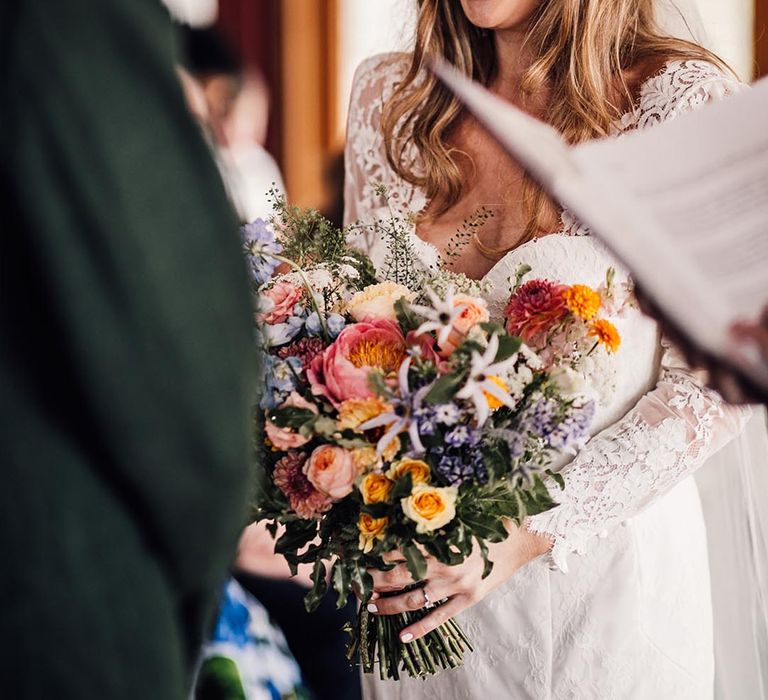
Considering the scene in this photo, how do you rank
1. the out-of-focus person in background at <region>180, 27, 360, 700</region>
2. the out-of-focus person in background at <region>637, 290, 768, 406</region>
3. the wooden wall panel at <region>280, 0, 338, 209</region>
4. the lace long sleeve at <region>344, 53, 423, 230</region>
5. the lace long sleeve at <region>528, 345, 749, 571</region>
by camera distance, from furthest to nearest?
the wooden wall panel at <region>280, 0, 338, 209</region>
the lace long sleeve at <region>344, 53, 423, 230</region>
the lace long sleeve at <region>528, 345, 749, 571</region>
the out-of-focus person in background at <region>180, 27, 360, 700</region>
the out-of-focus person in background at <region>637, 290, 768, 406</region>

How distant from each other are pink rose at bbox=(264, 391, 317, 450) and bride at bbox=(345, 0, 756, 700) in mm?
296

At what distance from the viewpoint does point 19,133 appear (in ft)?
1.61

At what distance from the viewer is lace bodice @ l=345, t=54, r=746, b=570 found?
1502 millimetres

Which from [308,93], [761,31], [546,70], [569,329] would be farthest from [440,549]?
[308,93]

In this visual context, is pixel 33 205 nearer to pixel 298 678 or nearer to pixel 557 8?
pixel 298 678

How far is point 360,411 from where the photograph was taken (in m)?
1.12

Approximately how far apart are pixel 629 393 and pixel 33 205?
1.32 meters

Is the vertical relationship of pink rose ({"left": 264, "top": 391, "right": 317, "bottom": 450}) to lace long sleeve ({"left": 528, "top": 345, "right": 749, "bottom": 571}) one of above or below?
above

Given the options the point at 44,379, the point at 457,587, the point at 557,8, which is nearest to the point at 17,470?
the point at 44,379

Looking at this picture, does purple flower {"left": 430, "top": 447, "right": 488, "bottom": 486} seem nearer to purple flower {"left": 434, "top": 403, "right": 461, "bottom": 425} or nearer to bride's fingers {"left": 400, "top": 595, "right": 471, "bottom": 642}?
purple flower {"left": 434, "top": 403, "right": 461, "bottom": 425}

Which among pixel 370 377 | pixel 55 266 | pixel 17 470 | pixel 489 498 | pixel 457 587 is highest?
pixel 55 266

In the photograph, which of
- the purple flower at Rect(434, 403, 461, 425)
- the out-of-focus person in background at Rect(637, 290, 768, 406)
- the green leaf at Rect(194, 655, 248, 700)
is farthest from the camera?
the purple flower at Rect(434, 403, 461, 425)

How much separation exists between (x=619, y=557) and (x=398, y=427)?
68 cm

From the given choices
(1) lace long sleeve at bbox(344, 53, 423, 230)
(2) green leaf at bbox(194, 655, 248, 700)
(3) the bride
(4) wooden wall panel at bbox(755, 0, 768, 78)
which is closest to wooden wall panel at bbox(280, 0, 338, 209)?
(4) wooden wall panel at bbox(755, 0, 768, 78)
